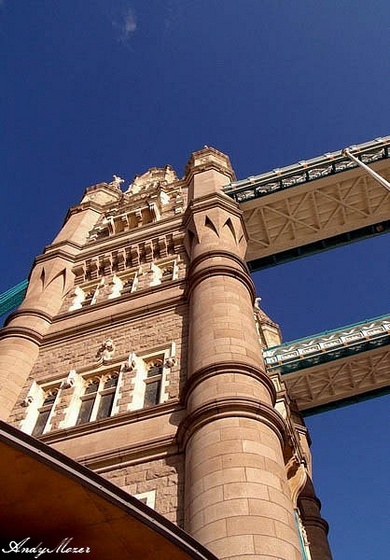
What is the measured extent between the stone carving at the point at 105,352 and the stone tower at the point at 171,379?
0.05 m

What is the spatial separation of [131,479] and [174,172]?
1168 inches

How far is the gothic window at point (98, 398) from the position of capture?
14600 millimetres

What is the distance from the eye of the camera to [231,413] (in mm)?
11312

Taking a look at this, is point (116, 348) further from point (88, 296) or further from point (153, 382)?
point (88, 296)

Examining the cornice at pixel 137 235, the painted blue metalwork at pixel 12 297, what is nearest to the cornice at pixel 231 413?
the cornice at pixel 137 235

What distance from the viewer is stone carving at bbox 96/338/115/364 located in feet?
53.7

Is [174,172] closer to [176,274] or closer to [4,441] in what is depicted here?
[176,274]

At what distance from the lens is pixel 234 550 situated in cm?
866

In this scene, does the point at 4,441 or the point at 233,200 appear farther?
the point at 233,200

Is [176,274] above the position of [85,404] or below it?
above

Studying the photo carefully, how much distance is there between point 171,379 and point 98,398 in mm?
2173

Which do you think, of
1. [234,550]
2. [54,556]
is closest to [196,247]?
[234,550]

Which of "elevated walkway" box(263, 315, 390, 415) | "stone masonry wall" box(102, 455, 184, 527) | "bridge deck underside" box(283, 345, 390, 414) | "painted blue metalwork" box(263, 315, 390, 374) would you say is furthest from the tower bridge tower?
"painted blue metalwork" box(263, 315, 390, 374)

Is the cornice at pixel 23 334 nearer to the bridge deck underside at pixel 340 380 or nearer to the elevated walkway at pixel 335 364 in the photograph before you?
the elevated walkway at pixel 335 364
